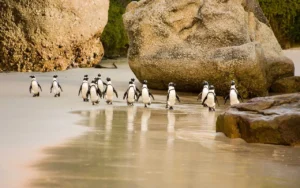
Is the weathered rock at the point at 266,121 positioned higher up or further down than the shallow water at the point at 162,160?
higher up

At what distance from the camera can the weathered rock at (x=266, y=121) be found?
1002 centimetres

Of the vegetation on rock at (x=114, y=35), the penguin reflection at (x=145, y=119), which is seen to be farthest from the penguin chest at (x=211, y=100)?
the vegetation on rock at (x=114, y=35)

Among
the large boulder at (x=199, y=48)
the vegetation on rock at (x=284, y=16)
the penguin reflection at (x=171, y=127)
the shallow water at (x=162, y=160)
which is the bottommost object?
the shallow water at (x=162, y=160)

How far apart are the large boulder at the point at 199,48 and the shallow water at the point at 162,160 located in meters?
5.18

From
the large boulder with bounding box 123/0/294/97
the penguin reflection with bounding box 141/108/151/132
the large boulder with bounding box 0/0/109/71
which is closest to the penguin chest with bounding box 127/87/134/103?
the penguin reflection with bounding box 141/108/151/132

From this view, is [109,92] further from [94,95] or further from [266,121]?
[266,121]

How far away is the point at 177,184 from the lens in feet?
24.0

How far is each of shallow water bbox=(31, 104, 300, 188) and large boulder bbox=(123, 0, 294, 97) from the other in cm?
518

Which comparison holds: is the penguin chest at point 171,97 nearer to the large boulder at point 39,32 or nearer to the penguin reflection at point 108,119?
the penguin reflection at point 108,119

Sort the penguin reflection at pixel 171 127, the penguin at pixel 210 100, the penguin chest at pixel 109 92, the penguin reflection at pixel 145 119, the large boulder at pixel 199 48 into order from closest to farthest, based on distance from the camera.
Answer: the penguin reflection at pixel 171 127, the penguin reflection at pixel 145 119, the penguin at pixel 210 100, the penguin chest at pixel 109 92, the large boulder at pixel 199 48

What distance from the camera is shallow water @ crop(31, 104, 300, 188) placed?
7453 mm

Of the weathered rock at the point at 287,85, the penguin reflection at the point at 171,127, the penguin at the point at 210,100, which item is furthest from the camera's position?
the weathered rock at the point at 287,85

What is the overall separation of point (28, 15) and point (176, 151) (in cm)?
1693

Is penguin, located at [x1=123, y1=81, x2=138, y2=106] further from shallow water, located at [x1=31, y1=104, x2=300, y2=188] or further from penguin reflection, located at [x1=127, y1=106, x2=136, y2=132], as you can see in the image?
shallow water, located at [x1=31, y1=104, x2=300, y2=188]
